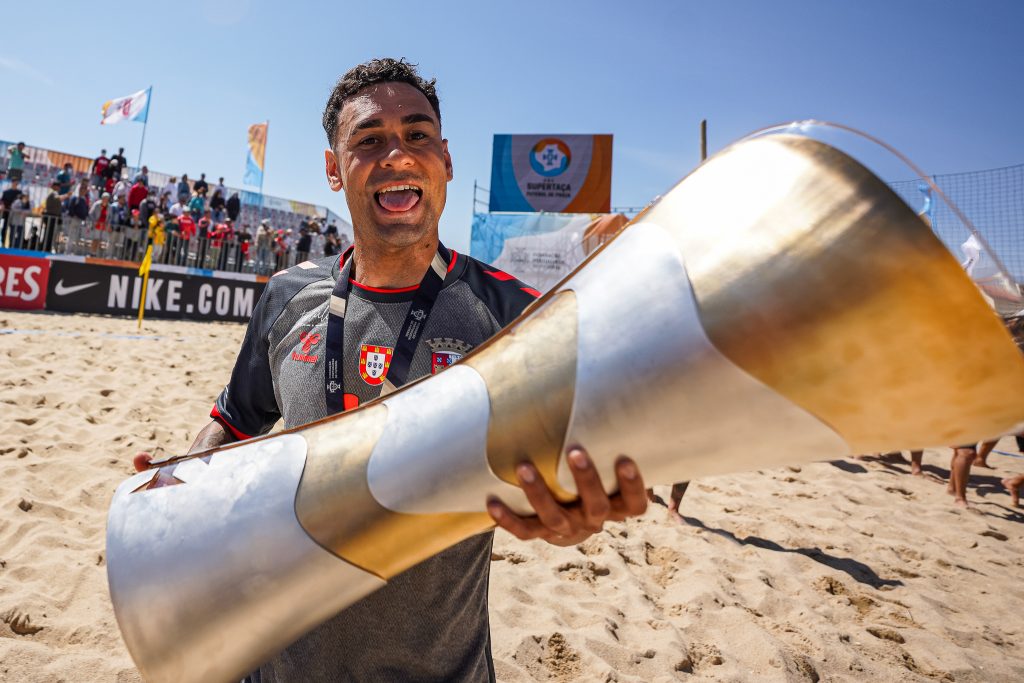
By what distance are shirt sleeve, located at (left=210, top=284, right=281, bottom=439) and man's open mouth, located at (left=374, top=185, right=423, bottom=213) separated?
464 mm

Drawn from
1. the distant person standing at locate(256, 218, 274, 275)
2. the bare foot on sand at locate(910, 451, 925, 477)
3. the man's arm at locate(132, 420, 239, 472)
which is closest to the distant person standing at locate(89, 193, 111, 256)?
the distant person standing at locate(256, 218, 274, 275)

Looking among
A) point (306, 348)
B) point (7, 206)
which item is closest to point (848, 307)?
point (306, 348)

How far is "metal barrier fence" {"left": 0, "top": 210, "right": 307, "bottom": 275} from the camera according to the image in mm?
12234

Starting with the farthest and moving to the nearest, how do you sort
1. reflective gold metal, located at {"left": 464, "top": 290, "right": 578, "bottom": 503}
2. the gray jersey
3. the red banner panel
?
the red banner panel
the gray jersey
reflective gold metal, located at {"left": 464, "top": 290, "right": 578, "bottom": 503}

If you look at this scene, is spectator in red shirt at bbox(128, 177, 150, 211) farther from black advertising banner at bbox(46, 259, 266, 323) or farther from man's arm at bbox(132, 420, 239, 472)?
man's arm at bbox(132, 420, 239, 472)

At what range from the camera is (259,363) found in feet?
5.40

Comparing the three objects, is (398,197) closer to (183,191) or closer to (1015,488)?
(1015,488)

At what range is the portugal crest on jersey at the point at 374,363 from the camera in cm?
138

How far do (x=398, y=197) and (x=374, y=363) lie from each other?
1.36ft

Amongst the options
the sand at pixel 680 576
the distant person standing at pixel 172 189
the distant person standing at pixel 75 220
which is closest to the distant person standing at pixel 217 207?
the distant person standing at pixel 172 189

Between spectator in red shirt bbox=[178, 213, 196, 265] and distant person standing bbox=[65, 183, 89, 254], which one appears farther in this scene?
spectator in red shirt bbox=[178, 213, 196, 265]

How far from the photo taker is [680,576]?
3.68 metres

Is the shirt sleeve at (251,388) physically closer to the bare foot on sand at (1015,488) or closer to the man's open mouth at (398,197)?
the man's open mouth at (398,197)

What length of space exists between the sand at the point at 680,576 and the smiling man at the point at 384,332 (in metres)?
1.48
